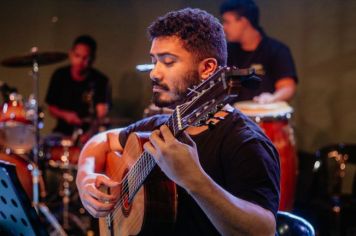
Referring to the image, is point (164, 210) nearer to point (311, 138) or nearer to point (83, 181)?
point (83, 181)

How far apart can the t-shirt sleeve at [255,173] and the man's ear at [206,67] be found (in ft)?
1.15

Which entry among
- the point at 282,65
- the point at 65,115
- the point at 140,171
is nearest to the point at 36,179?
the point at 65,115

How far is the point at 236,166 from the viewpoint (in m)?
2.18

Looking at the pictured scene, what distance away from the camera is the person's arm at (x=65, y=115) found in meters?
Answer: 6.90

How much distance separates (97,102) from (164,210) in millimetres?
4894

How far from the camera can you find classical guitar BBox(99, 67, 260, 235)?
1881 millimetres

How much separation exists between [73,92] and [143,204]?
199 inches

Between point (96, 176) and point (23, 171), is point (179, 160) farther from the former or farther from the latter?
point (23, 171)

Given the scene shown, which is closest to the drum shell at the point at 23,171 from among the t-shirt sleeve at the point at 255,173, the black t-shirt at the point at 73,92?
the black t-shirt at the point at 73,92

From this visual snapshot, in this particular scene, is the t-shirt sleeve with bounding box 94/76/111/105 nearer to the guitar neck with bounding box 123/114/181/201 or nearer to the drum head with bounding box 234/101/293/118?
the drum head with bounding box 234/101/293/118

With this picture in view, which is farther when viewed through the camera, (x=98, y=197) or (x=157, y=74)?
(x=98, y=197)

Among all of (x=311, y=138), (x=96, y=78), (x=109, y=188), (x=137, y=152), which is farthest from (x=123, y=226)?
(x=96, y=78)

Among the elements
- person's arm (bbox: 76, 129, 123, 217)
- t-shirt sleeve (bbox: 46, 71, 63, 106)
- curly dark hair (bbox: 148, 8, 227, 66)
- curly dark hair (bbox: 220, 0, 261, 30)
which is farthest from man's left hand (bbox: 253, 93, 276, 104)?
t-shirt sleeve (bbox: 46, 71, 63, 106)

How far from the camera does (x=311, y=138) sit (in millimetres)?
6535
